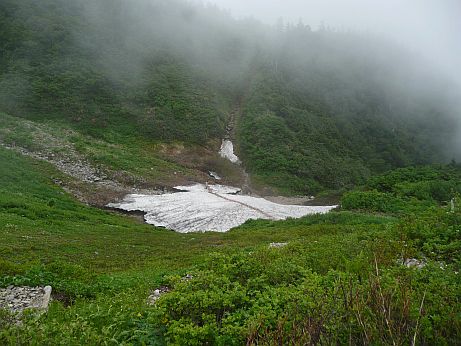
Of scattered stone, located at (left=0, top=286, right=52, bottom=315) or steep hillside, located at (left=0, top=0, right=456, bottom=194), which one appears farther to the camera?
steep hillside, located at (left=0, top=0, right=456, bottom=194)

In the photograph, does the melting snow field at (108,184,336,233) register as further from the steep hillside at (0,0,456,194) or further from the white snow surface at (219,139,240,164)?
the white snow surface at (219,139,240,164)

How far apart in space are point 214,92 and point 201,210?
61.0 m

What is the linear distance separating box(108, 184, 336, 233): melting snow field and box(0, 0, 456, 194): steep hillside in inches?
784

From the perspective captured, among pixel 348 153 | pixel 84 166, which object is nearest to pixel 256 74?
pixel 348 153

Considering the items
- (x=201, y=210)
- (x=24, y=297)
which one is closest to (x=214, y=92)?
(x=201, y=210)

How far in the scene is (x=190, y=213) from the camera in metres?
35.1

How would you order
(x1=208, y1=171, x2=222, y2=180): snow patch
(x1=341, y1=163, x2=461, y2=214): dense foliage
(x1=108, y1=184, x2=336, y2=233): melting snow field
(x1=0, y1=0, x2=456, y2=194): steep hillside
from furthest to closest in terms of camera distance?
1. (x1=0, y1=0, x2=456, y2=194): steep hillside
2. (x1=208, y1=171, x2=222, y2=180): snow patch
3. (x1=108, y1=184, x2=336, y2=233): melting snow field
4. (x1=341, y1=163, x2=461, y2=214): dense foliage

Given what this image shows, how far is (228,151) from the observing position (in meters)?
72.3

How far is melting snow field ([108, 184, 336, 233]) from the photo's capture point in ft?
108

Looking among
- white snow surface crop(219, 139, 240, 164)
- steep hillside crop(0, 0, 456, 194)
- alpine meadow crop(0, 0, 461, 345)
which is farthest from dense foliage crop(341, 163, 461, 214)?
white snow surface crop(219, 139, 240, 164)

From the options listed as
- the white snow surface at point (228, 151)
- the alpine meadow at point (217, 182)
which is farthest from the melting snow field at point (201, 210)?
the white snow surface at point (228, 151)

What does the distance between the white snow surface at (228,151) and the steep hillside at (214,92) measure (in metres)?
1.43

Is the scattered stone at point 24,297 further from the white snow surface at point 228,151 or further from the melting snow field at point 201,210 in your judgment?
the white snow surface at point 228,151

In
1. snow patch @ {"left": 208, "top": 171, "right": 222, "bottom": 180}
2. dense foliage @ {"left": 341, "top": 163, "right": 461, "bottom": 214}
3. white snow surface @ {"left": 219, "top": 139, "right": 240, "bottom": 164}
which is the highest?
dense foliage @ {"left": 341, "top": 163, "right": 461, "bottom": 214}
